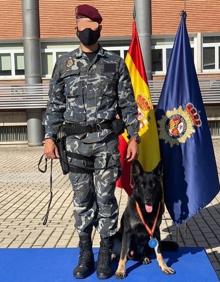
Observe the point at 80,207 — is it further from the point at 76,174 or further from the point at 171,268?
the point at 171,268

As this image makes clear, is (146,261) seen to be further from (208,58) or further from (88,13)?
(208,58)

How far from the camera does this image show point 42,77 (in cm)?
1702

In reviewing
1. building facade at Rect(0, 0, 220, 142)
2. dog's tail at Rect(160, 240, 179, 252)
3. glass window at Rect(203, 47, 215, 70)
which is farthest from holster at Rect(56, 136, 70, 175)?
glass window at Rect(203, 47, 215, 70)

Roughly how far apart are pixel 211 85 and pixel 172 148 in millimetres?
11455

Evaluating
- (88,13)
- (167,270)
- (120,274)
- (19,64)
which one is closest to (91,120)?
(88,13)

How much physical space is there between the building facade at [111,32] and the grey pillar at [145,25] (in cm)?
99

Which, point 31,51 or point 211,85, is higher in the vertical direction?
point 31,51

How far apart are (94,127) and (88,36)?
72cm

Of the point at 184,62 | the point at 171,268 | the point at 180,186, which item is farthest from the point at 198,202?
the point at 184,62

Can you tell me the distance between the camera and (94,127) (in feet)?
12.8

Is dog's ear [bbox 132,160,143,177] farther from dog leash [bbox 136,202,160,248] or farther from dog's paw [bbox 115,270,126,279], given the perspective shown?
dog's paw [bbox 115,270,126,279]

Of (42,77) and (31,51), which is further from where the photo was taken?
(42,77)

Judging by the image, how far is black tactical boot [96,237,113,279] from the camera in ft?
13.2

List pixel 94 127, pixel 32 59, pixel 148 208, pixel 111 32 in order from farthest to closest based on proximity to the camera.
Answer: pixel 111 32
pixel 32 59
pixel 148 208
pixel 94 127
